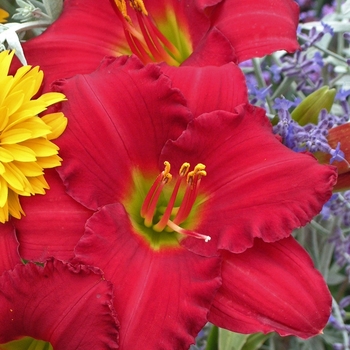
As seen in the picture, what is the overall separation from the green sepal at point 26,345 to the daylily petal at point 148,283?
135 mm

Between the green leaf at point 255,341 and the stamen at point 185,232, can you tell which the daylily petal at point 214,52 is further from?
the green leaf at point 255,341

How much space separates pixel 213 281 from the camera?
1.98ft

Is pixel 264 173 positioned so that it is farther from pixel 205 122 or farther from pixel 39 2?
pixel 39 2

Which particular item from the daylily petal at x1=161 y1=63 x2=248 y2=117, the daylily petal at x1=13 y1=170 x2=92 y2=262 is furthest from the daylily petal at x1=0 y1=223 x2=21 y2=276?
the daylily petal at x1=161 y1=63 x2=248 y2=117

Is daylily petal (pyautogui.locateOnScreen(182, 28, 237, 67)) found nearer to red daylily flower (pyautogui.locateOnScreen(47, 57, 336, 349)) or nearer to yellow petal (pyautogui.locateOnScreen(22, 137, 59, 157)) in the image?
red daylily flower (pyautogui.locateOnScreen(47, 57, 336, 349))

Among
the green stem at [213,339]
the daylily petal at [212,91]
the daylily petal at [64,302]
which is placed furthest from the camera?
the green stem at [213,339]

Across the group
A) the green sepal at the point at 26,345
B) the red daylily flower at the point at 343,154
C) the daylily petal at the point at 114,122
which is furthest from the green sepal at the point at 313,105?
the green sepal at the point at 26,345

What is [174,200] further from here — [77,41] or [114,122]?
[77,41]

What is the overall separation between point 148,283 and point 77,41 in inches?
13.2

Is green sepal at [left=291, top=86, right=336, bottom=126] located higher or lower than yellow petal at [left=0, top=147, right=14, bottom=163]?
lower

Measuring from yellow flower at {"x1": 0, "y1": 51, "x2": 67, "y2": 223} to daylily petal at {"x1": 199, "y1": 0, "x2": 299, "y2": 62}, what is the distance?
0.75 feet

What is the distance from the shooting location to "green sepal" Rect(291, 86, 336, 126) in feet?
2.31

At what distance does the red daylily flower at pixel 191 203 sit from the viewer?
0.60 meters

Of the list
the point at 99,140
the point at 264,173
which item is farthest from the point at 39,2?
the point at 264,173
